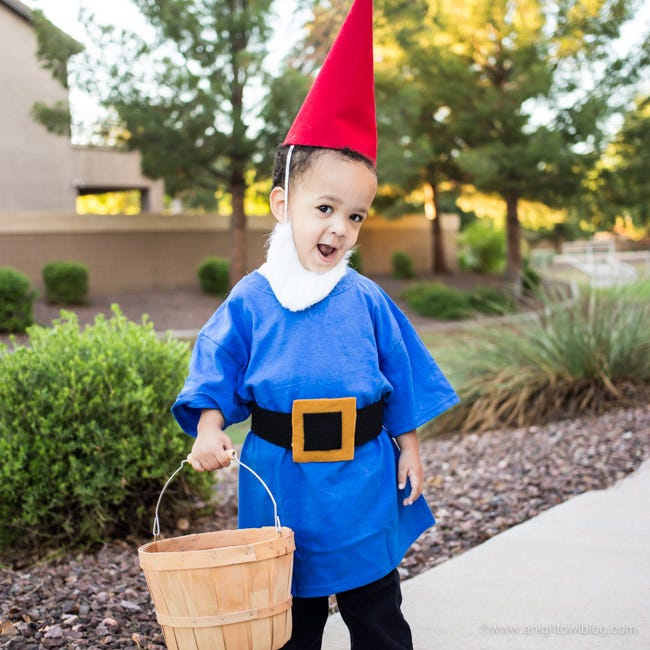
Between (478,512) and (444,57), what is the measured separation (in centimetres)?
1676

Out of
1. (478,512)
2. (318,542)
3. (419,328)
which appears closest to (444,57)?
(419,328)

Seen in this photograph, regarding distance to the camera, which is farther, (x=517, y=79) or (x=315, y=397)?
(x=517, y=79)

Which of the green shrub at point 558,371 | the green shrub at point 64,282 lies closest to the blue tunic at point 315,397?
the green shrub at point 558,371

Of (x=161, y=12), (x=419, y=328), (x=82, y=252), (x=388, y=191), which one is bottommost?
(x=419, y=328)

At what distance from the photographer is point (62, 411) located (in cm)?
381

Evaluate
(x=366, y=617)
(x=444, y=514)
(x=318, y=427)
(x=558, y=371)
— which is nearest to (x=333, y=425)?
(x=318, y=427)

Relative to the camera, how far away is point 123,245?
61.5ft

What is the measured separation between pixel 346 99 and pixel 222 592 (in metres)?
1.38

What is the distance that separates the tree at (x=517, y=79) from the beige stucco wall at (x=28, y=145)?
8.48 metres

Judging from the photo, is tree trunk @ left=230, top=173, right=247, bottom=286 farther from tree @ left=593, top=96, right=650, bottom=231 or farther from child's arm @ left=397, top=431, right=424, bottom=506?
child's arm @ left=397, top=431, right=424, bottom=506

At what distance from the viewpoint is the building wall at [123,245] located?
17000mm

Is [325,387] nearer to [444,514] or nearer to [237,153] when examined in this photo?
[444,514]

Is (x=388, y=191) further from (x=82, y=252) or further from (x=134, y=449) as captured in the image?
(x=134, y=449)

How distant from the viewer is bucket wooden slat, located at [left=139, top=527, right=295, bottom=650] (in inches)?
72.6
